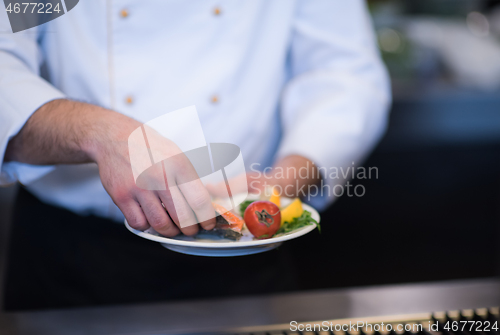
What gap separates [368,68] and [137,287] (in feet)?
1.52

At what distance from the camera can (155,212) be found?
23 cm

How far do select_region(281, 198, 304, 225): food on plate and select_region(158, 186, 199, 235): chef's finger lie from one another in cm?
7

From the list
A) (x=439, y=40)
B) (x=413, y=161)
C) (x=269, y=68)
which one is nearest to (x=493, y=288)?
(x=269, y=68)

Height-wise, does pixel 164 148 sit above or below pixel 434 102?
above

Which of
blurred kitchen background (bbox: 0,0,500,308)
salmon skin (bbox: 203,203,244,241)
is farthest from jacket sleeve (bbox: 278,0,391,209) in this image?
blurred kitchen background (bbox: 0,0,500,308)

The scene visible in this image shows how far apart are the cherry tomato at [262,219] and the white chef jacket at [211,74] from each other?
0.05 m

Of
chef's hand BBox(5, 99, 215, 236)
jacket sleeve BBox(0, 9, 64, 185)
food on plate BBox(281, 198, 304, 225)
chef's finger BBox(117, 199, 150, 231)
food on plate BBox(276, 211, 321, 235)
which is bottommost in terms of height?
food on plate BBox(276, 211, 321, 235)

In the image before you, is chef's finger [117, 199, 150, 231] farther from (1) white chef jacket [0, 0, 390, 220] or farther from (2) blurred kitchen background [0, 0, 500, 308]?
(2) blurred kitchen background [0, 0, 500, 308]

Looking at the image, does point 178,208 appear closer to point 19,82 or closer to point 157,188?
point 157,188

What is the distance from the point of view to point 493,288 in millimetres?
413

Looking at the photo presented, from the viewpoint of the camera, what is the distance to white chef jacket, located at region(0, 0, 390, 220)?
0.29 meters

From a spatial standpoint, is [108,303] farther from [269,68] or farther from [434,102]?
[434,102]

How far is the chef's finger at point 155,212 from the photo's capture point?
23 centimetres

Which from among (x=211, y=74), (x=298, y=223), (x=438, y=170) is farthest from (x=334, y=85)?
(x=438, y=170)
